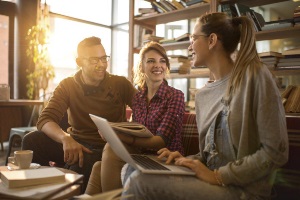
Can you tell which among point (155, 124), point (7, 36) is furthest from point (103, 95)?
point (7, 36)

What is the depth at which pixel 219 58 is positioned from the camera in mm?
1295

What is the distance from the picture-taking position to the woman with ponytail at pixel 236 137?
984 mm

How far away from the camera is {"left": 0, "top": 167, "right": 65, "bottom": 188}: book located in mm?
1015

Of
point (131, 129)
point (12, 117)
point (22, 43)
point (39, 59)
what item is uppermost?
point (22, 43)

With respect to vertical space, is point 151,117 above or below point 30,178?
above

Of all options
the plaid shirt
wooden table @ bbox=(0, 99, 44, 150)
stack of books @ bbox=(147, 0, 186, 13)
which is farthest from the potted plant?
the plaid shirt

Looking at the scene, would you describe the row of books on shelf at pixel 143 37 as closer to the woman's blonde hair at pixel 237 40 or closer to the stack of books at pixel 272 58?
the stack of books at pixel 272 58

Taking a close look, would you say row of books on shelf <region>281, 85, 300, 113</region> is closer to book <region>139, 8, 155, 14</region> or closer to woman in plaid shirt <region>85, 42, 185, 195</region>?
woman in plaid shirt <region>85, 42, 185, 195</region>

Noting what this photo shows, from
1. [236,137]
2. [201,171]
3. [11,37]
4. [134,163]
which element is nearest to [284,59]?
[236,137]

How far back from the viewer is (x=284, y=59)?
2.32 metres

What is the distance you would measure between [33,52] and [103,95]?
295cm

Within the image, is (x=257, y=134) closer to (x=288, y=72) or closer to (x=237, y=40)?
(x=237, y=40)

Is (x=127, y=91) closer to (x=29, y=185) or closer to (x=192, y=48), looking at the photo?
(x=192, y=48)

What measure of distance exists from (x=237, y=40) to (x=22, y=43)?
4034 millimetres
